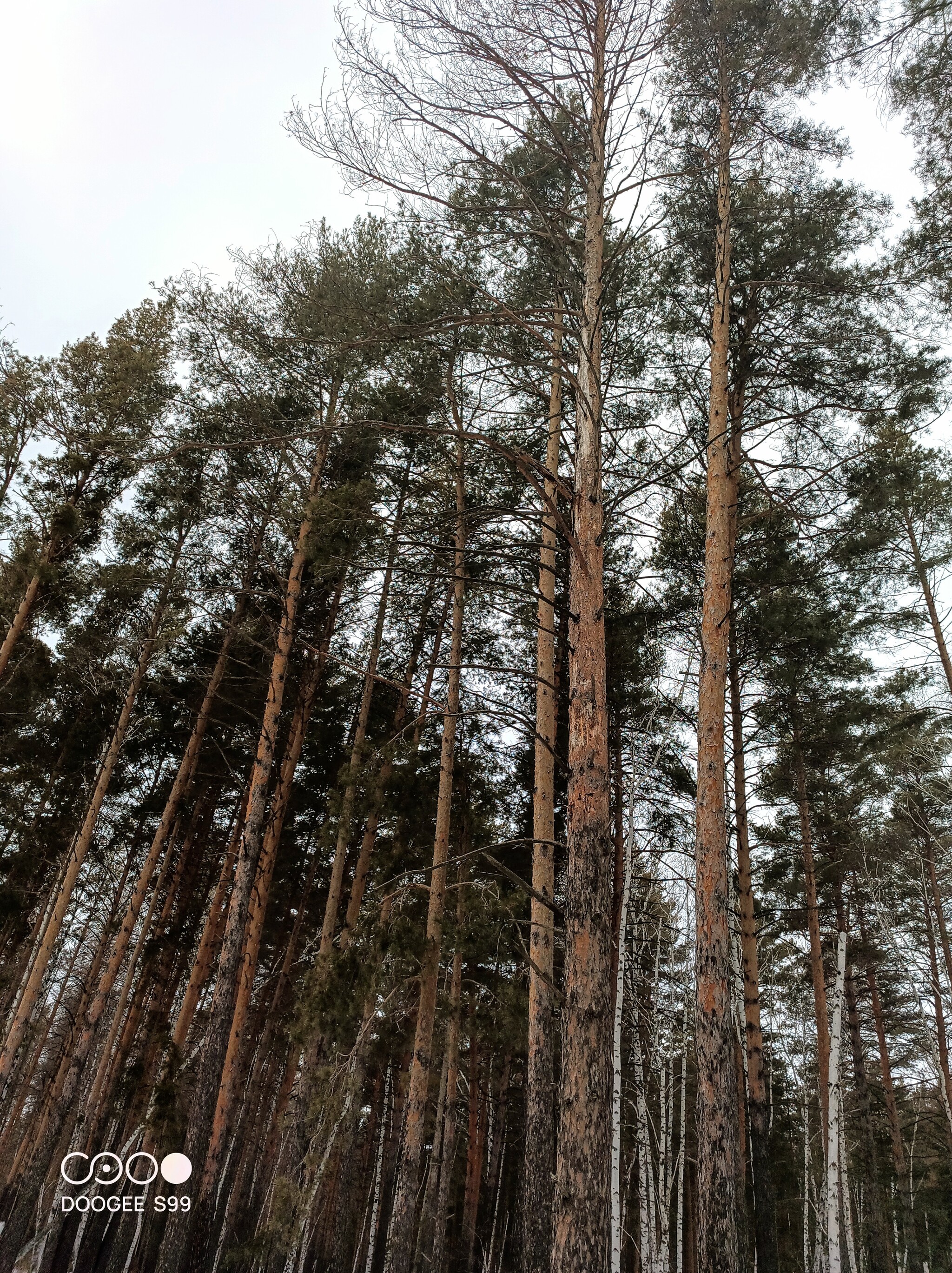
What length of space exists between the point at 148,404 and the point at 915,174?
8.87m

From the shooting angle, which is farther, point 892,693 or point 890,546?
point 892,693

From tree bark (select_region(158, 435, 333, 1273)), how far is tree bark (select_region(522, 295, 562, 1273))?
309cm

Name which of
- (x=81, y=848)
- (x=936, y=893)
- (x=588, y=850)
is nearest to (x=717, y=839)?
(x=588, y=850)

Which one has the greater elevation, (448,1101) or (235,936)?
(235,936)

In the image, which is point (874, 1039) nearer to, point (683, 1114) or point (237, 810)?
point (683, 1114)

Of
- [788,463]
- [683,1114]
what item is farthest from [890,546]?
[683,1114]

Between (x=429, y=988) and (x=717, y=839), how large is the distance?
3763mm

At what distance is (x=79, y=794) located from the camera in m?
13.3

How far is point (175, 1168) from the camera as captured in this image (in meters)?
8.50

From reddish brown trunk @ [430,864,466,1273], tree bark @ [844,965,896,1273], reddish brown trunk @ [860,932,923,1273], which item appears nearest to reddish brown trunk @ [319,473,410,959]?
reddish brown trunk @ [430,864,466,1273]

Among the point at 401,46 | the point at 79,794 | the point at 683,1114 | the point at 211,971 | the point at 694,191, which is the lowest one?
the point at 683,1114

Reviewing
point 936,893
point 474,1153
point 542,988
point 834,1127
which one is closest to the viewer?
point 834,1127

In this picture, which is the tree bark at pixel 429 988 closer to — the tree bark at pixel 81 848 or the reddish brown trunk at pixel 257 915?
the reddish brown trunk at pixel 257 915

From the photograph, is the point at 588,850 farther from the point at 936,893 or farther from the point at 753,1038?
the point at 936,893
